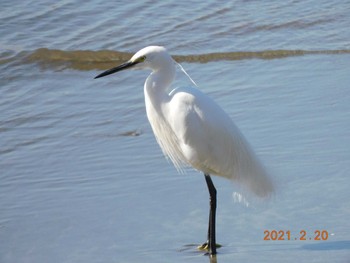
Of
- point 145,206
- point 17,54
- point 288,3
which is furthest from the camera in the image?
point 288,3

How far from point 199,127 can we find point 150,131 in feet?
6.52

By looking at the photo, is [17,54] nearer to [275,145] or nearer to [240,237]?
[275,145]

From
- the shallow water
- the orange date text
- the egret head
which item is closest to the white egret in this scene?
the egret head

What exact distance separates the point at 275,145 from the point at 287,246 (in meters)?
1.66

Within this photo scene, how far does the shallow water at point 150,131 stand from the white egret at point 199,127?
8.5 inches

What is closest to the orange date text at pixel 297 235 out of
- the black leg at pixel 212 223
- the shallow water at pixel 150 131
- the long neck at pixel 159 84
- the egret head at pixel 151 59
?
the shallow water at pixel 150 131

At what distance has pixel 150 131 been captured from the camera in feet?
24.2

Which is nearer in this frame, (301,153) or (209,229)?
(209,229)

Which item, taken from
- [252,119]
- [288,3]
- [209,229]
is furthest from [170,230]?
[288,3]

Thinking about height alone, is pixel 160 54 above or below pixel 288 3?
above

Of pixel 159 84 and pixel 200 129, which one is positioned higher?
pixel 159 84

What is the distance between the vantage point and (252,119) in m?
7.29

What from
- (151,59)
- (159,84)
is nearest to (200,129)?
(159,84)

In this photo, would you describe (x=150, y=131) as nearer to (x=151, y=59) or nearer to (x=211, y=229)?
(x=151, y=59)
